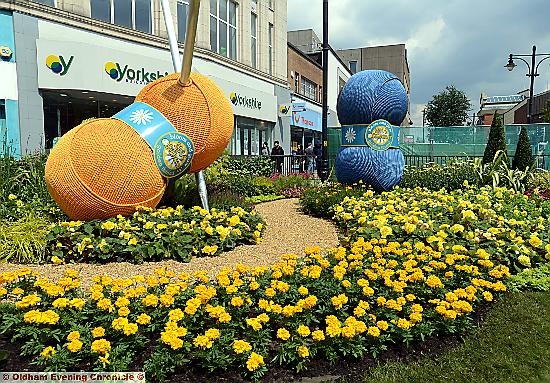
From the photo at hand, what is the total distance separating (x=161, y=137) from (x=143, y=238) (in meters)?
1.47

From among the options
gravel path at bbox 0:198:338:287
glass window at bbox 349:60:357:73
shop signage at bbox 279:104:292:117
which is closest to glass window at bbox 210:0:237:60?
shop signage at bbox 279:104:292:117

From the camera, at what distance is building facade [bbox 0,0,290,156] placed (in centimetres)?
1302

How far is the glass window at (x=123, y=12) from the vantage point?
53.9ft

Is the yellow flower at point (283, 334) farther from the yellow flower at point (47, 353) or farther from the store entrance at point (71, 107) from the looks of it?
the store entrance at point (71, 107)

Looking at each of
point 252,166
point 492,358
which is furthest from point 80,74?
point 492,358

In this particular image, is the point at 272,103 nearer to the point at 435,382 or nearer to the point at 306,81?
the point at 306,81

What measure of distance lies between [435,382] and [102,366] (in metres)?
1.99

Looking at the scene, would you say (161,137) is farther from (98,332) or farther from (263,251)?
(98,332)

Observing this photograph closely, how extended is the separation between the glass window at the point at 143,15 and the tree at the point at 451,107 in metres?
40.7

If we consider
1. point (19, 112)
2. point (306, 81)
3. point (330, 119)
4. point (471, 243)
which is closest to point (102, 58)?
point (19, 112)

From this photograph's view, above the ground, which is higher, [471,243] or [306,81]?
[306,81]

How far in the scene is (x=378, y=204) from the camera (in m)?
7.77

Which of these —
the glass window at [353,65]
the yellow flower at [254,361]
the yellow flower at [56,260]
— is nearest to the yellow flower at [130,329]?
the yellow flower at [254,361]

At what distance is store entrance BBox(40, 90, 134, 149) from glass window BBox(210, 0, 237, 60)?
6.60 meters
